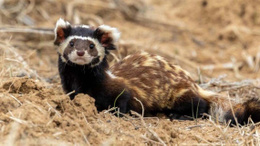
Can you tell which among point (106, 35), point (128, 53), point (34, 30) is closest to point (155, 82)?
point (106, 35)

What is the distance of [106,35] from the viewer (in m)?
6.60

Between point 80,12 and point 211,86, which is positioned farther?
point 80,12

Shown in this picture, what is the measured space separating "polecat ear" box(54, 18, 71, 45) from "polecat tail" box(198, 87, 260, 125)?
235 centimetres

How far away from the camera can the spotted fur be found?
6.34 metres

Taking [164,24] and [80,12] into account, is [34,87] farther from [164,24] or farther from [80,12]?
[164,24]

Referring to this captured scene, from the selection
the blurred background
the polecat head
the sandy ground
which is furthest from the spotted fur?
the blurred background

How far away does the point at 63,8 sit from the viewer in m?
13.6

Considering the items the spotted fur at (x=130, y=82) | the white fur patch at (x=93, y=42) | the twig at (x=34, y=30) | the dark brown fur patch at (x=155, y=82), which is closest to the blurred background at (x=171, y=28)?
the twig at (x=34, y=30)

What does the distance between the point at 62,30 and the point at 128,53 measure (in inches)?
149

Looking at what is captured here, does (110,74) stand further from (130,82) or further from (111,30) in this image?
(111,30)

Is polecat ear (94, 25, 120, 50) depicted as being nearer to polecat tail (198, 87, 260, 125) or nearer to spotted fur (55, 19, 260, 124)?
spotted fur (55, 19, 260, 124)

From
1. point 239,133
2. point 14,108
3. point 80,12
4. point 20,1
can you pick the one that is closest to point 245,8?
point 80,12

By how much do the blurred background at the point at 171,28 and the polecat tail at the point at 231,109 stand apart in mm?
3615

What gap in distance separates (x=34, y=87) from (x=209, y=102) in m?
2.88
